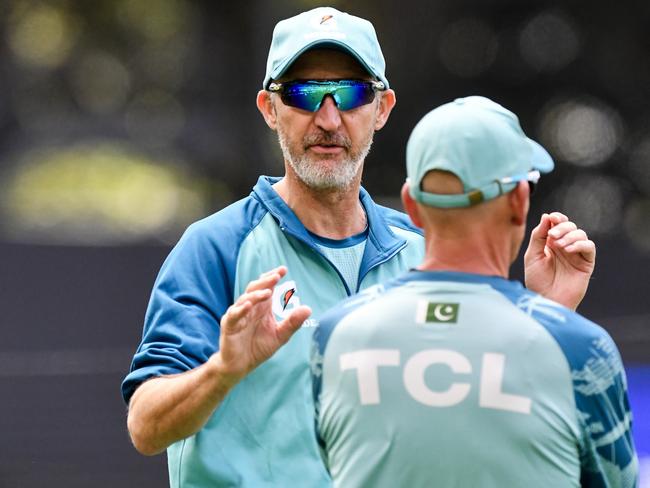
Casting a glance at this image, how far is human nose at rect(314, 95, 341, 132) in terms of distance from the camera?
3547 millimetres

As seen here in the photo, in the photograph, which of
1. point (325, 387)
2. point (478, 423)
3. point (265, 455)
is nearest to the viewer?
point (478, 423)

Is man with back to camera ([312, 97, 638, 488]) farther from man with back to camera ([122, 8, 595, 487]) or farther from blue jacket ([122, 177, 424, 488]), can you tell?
blue jacket ([122, 177, 424, 488])

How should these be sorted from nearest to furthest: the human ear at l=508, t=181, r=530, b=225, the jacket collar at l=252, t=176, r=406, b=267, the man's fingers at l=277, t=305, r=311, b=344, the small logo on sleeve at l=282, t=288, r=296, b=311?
the human ear at l=508, t=181, r=530, b=225
the man's fingers at l=277, t=305, r=311, b=344
the small logo on sleeve at l=282, t=288, r=296, b=311
the jacket collar at l=252, t=176, r=406, b=267

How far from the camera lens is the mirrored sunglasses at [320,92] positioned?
3547mm

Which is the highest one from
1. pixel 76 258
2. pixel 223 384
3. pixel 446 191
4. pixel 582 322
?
pixel 446 191

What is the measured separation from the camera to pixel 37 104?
7.94m

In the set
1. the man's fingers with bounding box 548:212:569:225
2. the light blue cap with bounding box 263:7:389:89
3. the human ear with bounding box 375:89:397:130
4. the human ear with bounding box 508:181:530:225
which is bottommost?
the man's fingers with bounding box 548:212:569:225

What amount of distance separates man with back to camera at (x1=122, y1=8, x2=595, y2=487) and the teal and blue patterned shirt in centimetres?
63

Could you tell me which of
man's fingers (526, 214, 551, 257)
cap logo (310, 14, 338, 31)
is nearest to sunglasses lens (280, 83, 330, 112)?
cap logo (310, 14, 338, 31)

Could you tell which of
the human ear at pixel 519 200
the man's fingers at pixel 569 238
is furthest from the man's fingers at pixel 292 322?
the man's fingers at pixel 569 238

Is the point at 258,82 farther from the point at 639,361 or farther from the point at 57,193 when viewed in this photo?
the point at 639,361

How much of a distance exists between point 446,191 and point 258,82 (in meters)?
5.71

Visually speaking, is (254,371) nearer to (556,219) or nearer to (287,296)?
(287,296)

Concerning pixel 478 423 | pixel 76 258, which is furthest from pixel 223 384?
pixel 76 258
